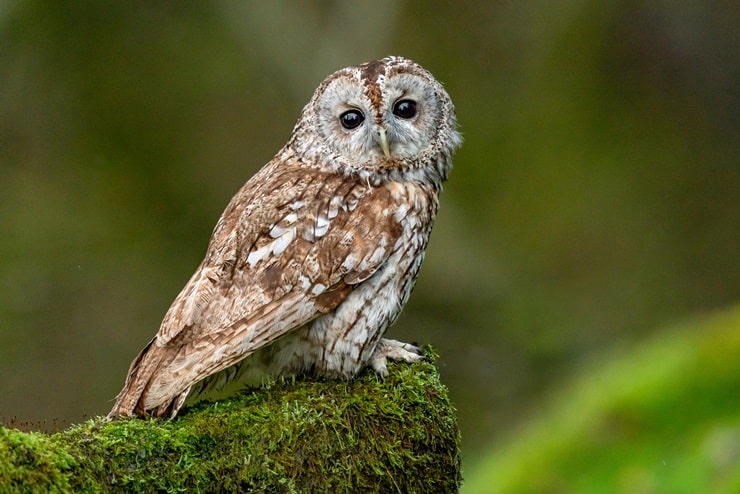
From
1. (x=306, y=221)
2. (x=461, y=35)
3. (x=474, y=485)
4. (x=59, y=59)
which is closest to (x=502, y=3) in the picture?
(x=461, y=35)

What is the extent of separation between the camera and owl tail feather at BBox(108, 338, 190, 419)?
2809 mm

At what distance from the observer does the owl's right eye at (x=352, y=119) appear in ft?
11.3

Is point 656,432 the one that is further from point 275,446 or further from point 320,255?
point 275,446

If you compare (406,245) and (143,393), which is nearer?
(143,393)

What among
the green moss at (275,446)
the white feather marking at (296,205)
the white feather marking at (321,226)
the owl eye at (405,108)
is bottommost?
the green moss at (275,446)

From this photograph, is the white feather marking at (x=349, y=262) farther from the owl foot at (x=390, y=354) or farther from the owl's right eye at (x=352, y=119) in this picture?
the owl's right eye at (x=352, y=119)

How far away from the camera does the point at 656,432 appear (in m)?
4.11

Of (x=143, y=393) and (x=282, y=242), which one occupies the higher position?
(x=282, y=242)

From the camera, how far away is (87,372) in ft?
21.6

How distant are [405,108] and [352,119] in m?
0.20

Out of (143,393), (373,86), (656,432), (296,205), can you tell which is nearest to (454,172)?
(656,432)

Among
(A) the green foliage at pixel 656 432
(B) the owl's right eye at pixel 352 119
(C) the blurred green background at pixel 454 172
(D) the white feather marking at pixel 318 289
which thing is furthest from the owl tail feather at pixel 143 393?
(C) the blurred green background at pixel 454 172

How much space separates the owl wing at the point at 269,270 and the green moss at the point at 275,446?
6.1 inches

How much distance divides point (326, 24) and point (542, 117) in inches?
71.1
